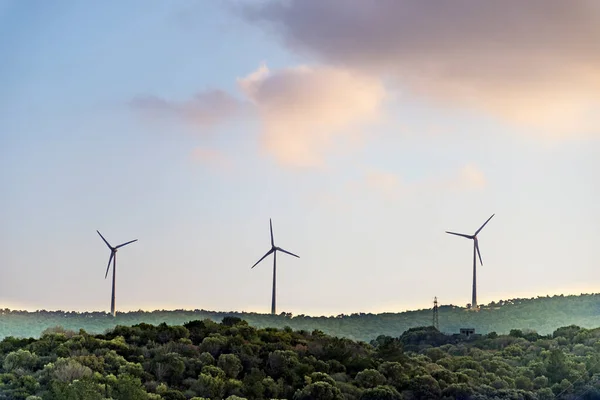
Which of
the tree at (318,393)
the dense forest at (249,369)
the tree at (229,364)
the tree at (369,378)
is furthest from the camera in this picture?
the tree at (369,378)

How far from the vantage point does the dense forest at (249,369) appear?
108875 mm

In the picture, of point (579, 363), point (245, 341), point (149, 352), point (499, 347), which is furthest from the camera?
point (499, 347)

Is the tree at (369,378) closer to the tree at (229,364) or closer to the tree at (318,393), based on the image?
the tree at (318,393)

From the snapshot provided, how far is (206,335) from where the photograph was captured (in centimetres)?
13525

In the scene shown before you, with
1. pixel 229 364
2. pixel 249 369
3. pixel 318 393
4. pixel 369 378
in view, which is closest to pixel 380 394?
pixel 318 393

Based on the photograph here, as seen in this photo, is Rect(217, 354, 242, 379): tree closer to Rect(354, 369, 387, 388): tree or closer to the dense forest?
the dense forest

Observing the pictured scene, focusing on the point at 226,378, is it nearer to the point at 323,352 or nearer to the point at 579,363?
the point at 323,352

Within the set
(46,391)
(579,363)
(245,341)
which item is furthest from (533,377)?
(46,391)

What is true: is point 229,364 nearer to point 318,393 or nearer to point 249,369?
point 249,369

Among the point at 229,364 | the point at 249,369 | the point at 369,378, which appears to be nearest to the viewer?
the point at 229,364

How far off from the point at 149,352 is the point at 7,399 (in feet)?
72.1

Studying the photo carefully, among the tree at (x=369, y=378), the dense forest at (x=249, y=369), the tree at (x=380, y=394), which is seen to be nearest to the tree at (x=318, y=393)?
the dense forest at (x=249, y=369)

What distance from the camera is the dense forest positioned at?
357 ft

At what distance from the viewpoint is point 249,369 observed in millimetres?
123062
